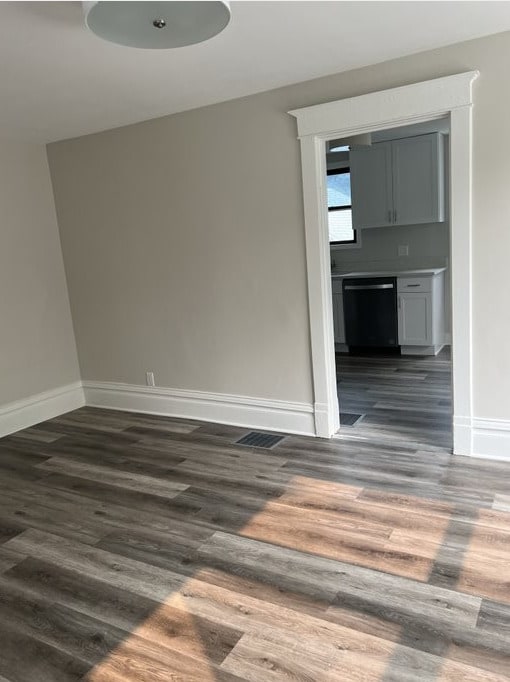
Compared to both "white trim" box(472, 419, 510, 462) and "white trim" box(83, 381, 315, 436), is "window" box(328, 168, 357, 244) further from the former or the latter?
"white trim" box(472, 419, 510, 462)

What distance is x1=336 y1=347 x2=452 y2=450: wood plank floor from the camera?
3.63m

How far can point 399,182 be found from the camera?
566 centimetres

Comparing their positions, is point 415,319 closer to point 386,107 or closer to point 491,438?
point 491,438

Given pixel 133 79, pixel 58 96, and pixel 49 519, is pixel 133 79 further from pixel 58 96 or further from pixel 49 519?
pixel 49 519

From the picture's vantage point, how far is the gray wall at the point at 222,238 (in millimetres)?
2910

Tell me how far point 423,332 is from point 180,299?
280cm

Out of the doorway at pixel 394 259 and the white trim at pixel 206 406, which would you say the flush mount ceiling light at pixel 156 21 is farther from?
the doorway at pixel 394 259

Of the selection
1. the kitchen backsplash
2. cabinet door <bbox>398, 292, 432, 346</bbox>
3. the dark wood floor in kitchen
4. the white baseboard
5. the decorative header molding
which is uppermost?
the decorative header molding

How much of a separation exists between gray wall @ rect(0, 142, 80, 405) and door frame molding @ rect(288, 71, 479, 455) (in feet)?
7.82

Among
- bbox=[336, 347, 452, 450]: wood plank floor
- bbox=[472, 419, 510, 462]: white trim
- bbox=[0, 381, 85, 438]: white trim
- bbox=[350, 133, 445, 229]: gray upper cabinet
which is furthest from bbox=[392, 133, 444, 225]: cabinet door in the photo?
bbox=[0, 381, 85, 438]: white trim

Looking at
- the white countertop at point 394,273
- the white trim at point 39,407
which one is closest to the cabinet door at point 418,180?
the white countertop at point 394,273

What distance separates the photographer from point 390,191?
5.73m

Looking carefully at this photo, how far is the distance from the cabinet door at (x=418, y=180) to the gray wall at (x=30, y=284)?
140 inches

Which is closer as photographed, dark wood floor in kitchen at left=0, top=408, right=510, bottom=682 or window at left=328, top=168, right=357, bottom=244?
dark wood floor in kitchen at left=0, top=408, right=510, bottom=682
